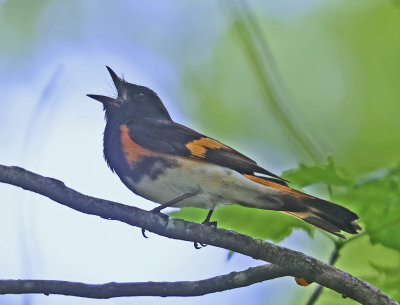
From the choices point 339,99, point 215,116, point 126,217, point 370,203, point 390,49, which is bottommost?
point 126,217

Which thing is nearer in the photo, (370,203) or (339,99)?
(370,203)

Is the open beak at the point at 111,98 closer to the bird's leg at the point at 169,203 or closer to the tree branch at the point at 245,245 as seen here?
the bird's leg at the point at 169,203

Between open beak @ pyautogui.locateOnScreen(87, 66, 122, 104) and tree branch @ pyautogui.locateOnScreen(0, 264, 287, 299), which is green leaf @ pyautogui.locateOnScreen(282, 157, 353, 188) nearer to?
tree branch @ pyautogui.locateOnScreen(0, 264, 287, 299)

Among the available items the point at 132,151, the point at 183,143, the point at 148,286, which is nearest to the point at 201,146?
the point at 183,143

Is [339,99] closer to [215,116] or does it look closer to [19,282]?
[215,116]

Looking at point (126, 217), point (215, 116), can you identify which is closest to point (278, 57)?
point (215, 116)

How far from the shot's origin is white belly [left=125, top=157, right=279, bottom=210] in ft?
6.52

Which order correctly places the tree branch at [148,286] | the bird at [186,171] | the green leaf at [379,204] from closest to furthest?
the tree branch at [148,286] → the green leaf at [379,204] → the bird at [186,171]

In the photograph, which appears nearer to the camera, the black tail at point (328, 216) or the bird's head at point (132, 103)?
the black tail at point (328, 216)

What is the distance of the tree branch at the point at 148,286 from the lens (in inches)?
58.7

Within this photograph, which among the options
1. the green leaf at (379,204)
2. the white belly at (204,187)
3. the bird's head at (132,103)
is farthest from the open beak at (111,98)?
the green leaf at (379,204)

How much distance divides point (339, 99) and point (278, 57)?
A: 0.63 metres

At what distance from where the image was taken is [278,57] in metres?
5.12

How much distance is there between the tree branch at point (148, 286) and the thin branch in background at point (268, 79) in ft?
1.73
